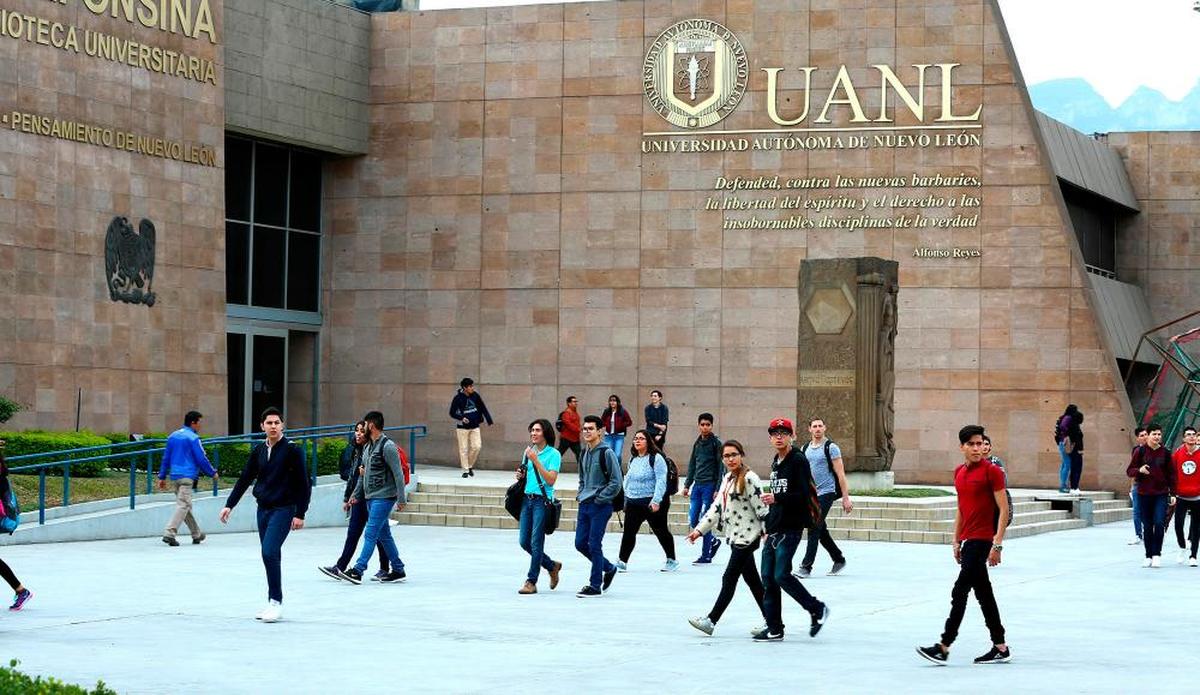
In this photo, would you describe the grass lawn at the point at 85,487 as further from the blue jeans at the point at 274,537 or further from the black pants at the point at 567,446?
the blue jeans at the point at 274,537

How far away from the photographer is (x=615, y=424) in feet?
104

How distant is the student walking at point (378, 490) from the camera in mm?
18172

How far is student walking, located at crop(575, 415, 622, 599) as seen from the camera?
17969mm

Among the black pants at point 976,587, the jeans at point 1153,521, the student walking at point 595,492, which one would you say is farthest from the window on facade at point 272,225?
the black pants at point 976,587

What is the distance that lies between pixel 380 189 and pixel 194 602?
21.0 metres

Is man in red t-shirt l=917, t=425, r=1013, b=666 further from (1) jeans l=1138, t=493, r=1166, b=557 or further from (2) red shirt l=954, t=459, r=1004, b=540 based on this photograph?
(1) jeans l=1138, t=493, r=1166, b=557

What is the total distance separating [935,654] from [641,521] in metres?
7.50

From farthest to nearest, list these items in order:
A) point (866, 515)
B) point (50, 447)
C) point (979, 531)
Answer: point (866, 515) → point (50, 447) → point (979, 531)

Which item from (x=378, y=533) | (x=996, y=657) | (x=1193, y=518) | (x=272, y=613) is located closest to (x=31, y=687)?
(x=272, y=613)

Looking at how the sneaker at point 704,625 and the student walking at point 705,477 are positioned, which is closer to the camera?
the sneaker at point 704,625

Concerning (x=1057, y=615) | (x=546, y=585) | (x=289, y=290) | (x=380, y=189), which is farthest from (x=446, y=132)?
(x=1057, y=615)

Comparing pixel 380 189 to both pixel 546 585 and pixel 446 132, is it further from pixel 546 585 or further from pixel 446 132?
pixel 546 585

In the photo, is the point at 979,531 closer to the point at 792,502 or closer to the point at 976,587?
the point at 976,587

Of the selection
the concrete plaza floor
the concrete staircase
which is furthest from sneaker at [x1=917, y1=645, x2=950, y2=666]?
the concrete staircase
